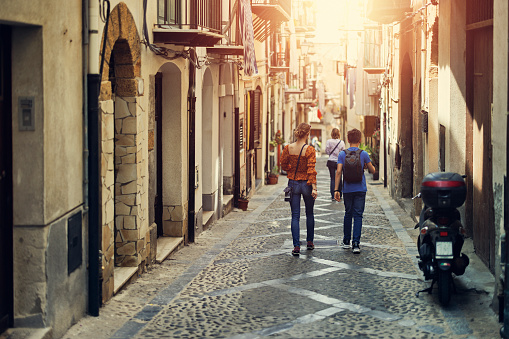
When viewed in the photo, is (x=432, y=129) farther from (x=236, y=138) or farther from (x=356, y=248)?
(x=236, y=138)

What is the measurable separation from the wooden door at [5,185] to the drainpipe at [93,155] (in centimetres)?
120

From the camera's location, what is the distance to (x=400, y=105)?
1780 centimetres

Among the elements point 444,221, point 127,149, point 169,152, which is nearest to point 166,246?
point 169,152

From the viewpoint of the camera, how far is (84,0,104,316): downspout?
7133 mm

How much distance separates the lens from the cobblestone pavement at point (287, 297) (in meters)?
6.88

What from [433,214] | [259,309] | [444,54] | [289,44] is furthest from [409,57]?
[289,44]

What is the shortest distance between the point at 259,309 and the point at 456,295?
2.05 metres

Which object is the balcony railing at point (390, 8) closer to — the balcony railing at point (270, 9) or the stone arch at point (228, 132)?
the stone arch at point (228, 132)

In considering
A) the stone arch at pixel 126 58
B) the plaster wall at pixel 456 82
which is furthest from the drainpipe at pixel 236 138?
the stone arch at pixel 126 58

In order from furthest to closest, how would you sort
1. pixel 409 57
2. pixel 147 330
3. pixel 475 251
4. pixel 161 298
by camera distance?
pixel 409 57
pixel 475 251
pixel 161 298
pixel 147 330

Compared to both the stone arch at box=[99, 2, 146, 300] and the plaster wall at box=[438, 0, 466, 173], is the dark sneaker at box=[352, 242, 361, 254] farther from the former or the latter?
the stone arch at box=[99, 2, 146, 300]

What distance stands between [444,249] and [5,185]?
410 cm

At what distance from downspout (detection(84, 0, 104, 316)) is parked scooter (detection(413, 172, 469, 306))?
3156 millimetres

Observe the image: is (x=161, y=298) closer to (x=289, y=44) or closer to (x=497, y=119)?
(x=497, y=119)
